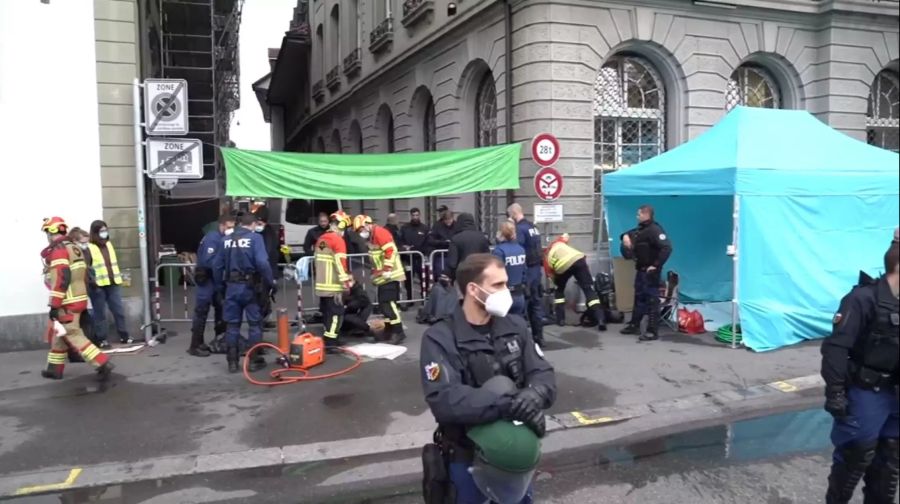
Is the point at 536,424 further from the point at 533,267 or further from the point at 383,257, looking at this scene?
the point at 533,267

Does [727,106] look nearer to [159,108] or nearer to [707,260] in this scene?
[707,260]

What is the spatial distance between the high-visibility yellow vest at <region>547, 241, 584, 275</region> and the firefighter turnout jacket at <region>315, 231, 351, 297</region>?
3231 millimetres

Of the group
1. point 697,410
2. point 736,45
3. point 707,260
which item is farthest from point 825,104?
point 697,410

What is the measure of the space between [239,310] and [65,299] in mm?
1799

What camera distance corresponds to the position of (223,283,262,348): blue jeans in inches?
297

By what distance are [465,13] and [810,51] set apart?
717cm

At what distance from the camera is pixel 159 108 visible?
28.8ft

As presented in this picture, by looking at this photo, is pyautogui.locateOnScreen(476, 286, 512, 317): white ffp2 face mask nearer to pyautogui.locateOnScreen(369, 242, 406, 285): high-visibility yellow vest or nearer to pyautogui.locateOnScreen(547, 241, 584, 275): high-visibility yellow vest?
pyautogui.locateOnScreen(369, 242, 406, 285): high-visibility yellow vest

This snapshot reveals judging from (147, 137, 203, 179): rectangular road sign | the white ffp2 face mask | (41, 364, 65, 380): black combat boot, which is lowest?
(41, 364, 65, 380): black combat boot

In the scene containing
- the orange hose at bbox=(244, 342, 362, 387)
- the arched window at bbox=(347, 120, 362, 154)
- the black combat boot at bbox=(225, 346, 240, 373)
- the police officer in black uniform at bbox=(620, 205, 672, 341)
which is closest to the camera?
the orange hose at bbox=(244, 342, 362, 387)

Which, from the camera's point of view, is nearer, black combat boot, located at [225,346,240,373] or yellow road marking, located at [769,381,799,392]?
yellow road marking, located at [769,381,799,392]

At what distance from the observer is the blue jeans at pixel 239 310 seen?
Result: 7.55 metres

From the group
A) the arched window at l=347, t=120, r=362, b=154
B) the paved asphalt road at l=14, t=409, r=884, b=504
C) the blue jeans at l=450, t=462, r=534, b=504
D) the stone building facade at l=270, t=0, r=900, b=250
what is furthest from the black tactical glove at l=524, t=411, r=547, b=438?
the arched window at l=347, t=120, r=362, b=154

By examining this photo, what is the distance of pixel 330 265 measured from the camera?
8.49 m
